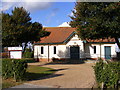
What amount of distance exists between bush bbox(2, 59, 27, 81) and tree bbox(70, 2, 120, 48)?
6.59m

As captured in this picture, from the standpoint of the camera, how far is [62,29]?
34.0m

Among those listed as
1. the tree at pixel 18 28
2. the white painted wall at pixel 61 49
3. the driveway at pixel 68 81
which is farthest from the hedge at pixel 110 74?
the white painted wall at pixel 61 49

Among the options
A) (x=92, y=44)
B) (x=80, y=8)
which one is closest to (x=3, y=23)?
(x=80, y=8)

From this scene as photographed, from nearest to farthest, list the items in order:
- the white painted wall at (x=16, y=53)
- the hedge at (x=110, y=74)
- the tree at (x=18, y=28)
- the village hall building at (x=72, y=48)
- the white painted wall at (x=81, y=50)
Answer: the hedge at (x=110, y=74)
the white painted wall at (x=16, y=53)
the tree at (x=18, y=28)
the village hall building at (x=72, y=48)
the white painted wall at (x=81, y=50)

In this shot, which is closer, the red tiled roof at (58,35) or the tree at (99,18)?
the tree at (99,18)

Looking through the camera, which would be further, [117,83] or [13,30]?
[13,30]

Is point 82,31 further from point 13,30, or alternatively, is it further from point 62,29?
point 62,29

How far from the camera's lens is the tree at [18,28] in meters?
20.5

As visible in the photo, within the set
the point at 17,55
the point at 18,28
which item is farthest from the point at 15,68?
the point at 18,28

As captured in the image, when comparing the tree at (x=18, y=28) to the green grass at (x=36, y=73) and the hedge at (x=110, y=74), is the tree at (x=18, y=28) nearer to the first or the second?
the green grass at (x=36, y=73)

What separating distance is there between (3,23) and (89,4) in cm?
1023

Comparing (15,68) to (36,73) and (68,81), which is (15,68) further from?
(36,73)

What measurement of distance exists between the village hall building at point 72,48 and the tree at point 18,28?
6.47 metres

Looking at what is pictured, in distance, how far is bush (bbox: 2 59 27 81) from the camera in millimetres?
10930
